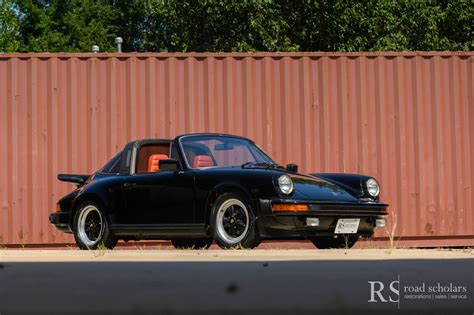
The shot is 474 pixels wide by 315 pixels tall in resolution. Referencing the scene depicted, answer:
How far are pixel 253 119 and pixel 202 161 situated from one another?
341 cm

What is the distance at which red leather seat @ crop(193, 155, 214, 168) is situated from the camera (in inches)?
282

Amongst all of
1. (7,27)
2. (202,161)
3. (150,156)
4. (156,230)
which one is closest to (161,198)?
(156,230)

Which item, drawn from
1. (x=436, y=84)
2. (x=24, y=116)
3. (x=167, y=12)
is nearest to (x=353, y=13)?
(x=167, y=12)

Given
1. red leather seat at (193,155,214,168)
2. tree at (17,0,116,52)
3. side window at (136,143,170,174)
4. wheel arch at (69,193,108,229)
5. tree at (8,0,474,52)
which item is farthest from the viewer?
tree at (17,0,116,52)

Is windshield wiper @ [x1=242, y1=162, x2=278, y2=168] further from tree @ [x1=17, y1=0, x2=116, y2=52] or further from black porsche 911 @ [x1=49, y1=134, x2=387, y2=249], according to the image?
tree @ [x1=17, y1=0, x2=116, y2=52]

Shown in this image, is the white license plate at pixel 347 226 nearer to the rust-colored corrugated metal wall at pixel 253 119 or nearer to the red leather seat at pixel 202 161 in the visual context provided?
the red leather seat at pixel 202 161

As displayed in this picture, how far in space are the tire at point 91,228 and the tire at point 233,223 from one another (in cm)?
103

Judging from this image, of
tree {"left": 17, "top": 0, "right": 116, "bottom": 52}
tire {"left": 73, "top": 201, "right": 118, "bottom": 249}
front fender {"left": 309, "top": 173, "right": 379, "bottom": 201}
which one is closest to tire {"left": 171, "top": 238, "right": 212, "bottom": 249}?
tire {"left": 73, "top": 201, "right": 118, "bottom": 249}

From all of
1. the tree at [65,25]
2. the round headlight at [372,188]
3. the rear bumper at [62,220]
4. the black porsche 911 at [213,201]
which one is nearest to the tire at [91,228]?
the black porsche 911 at [213,201]

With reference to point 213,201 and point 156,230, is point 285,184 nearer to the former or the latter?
point 213,201

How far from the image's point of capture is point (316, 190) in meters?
6.52

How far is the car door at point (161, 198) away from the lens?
6.77 meters

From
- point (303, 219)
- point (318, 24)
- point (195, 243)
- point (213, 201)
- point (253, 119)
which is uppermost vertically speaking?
point (318, 24)

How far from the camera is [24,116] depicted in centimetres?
1051
